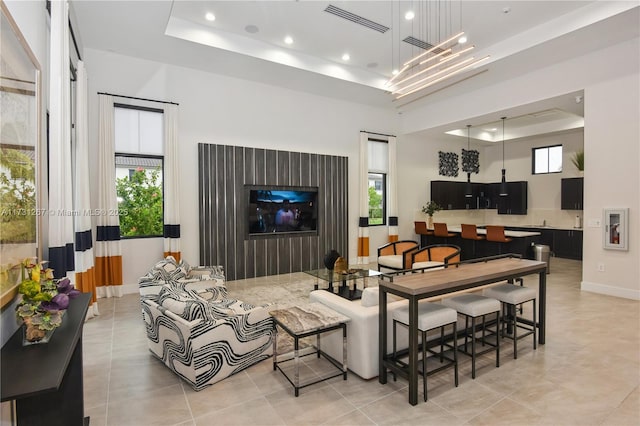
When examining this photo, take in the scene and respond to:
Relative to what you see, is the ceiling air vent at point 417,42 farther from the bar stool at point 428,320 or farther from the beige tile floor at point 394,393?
the beige tile floor at point 394,393

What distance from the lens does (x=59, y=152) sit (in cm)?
299

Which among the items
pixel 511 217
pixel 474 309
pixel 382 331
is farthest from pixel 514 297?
pixel 511 217

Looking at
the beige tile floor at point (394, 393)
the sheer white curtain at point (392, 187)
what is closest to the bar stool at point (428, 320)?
the beige tile floor at point (394, 393)

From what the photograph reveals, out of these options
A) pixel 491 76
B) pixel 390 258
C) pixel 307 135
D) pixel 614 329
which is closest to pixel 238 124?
pixel 307 135

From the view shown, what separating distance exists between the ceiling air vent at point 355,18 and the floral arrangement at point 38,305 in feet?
15.5

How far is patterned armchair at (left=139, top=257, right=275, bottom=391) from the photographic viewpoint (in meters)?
2.75

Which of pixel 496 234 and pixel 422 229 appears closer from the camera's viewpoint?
pixel 496 234

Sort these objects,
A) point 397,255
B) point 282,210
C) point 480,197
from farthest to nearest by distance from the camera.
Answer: point 480,197, point 282,210, point 397,255

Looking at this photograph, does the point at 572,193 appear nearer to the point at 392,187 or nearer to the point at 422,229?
the point at 422,229

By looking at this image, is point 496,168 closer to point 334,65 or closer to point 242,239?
point 334,65

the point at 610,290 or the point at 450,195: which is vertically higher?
the point at 450,195

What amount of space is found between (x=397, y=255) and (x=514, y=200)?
20.3 feet

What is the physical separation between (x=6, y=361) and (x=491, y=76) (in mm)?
7587

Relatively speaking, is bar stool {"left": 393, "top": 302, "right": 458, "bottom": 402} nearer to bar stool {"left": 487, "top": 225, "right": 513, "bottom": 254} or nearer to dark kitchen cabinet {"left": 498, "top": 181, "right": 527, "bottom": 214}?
bar stool {"left": 487, "top": 225, "right": 513, "bottom": 254}
